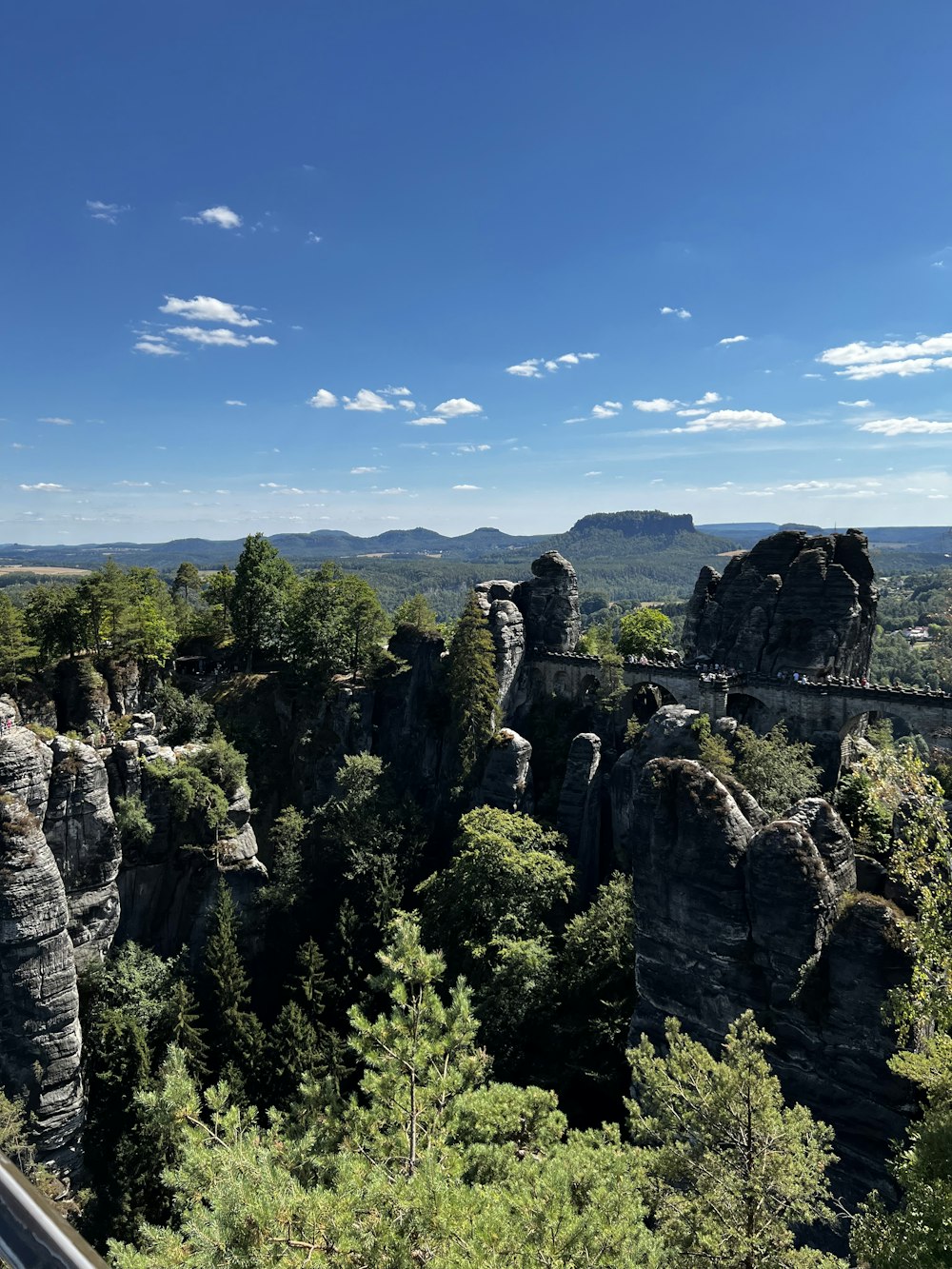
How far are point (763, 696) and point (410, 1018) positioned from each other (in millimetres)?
36133

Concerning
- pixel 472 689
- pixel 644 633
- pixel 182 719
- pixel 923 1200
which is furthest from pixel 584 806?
pixel 923 1200

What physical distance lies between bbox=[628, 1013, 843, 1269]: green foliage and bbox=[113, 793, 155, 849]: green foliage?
33467 millimetres

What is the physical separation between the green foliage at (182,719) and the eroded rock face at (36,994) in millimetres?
13601

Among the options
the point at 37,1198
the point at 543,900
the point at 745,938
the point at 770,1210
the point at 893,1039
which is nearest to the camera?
the point at 37,1198

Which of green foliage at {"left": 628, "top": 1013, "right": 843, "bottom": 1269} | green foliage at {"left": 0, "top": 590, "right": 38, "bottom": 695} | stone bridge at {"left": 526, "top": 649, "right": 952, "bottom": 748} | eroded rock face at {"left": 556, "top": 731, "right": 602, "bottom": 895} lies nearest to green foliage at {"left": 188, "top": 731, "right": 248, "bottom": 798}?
green foliage at {"left": 0, "top": 590, "right": 38, "bottom": 695}

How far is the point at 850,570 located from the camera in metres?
48.8

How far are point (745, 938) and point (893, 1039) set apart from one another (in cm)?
430

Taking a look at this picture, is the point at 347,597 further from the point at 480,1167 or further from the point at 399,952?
the point at 480,1167

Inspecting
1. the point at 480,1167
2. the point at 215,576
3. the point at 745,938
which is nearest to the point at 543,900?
the point at 745,938

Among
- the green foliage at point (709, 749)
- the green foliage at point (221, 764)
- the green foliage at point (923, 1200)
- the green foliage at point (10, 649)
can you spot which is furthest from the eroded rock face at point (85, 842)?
the green foliage at point (923, 1200)

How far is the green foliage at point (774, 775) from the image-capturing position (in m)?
30.1

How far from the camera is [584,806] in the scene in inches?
1700

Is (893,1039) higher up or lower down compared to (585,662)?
lower down

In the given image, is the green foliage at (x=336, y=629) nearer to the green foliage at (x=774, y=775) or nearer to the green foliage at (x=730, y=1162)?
the green foliage at (x=774, y=775)
